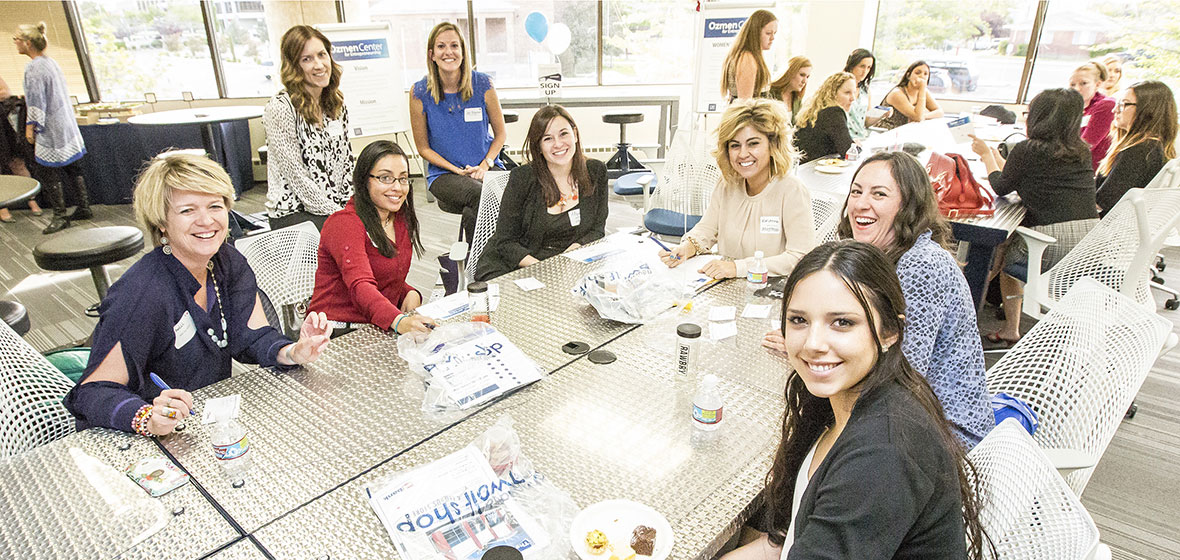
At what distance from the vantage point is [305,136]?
335 cm

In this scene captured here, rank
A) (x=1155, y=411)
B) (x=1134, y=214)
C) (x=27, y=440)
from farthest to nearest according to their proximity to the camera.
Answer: (x=1155, y=411), (x=1134, y=214), (x=27, y=440)

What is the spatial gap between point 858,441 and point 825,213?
2338 mm

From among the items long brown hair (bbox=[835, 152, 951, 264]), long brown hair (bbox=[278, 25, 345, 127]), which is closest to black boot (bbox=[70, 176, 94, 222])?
long brown hair (bbox=[278, 25, 345, 127])

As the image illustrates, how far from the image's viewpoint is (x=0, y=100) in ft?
18.6

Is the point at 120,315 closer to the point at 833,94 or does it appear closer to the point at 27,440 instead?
the point at 27,440

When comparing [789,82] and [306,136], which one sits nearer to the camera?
[306,136]

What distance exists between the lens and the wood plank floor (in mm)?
2326

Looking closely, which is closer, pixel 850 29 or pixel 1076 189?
pixel 1076 189

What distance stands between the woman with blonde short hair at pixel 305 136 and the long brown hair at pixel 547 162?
1.12 m

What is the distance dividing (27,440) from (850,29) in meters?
8.19

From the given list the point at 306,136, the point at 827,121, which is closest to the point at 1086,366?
the point at 827,121

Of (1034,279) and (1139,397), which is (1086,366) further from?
(1139,397)

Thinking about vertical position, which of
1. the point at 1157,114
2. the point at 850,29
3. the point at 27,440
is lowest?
the point at 27,440

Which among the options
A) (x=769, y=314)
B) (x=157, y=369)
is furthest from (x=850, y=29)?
(x=157, y=369)
